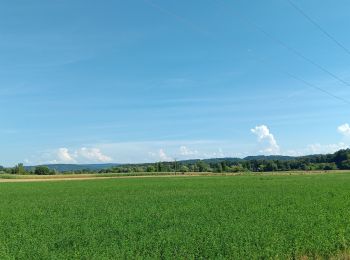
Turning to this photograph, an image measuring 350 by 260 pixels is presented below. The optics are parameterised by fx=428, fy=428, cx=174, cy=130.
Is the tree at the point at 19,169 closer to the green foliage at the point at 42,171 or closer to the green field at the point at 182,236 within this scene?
the green foliage at the point at 42,171

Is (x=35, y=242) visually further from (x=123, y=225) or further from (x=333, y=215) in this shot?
(x=333, y=215)

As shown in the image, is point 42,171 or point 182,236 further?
point 42,171

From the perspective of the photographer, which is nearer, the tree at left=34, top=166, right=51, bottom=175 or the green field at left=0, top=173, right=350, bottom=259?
the green field at left=0, top=173, right=350, bottom=259

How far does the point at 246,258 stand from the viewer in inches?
571

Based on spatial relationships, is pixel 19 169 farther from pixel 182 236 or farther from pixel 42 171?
pixel 182 236

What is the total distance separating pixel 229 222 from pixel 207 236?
163 inches

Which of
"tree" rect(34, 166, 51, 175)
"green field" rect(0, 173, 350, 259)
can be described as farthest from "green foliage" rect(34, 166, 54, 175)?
"green field" rect(0, 173, 350, 259)

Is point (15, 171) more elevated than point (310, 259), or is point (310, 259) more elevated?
point (15, 171)

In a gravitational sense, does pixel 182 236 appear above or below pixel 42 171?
below

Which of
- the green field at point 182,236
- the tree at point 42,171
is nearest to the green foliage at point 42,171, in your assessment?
the tree at point 42,171

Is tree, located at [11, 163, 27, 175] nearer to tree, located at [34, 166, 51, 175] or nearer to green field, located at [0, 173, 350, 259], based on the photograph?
tree, located at [34, 166, 51, 175]

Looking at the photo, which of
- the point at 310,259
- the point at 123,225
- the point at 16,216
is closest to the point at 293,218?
the point at 310,259

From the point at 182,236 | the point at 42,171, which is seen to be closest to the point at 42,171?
the point at 42,171

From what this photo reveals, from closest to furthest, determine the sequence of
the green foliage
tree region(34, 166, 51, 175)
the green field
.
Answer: the green field → the green foliage → tree region(34, 166, 51, 175)
